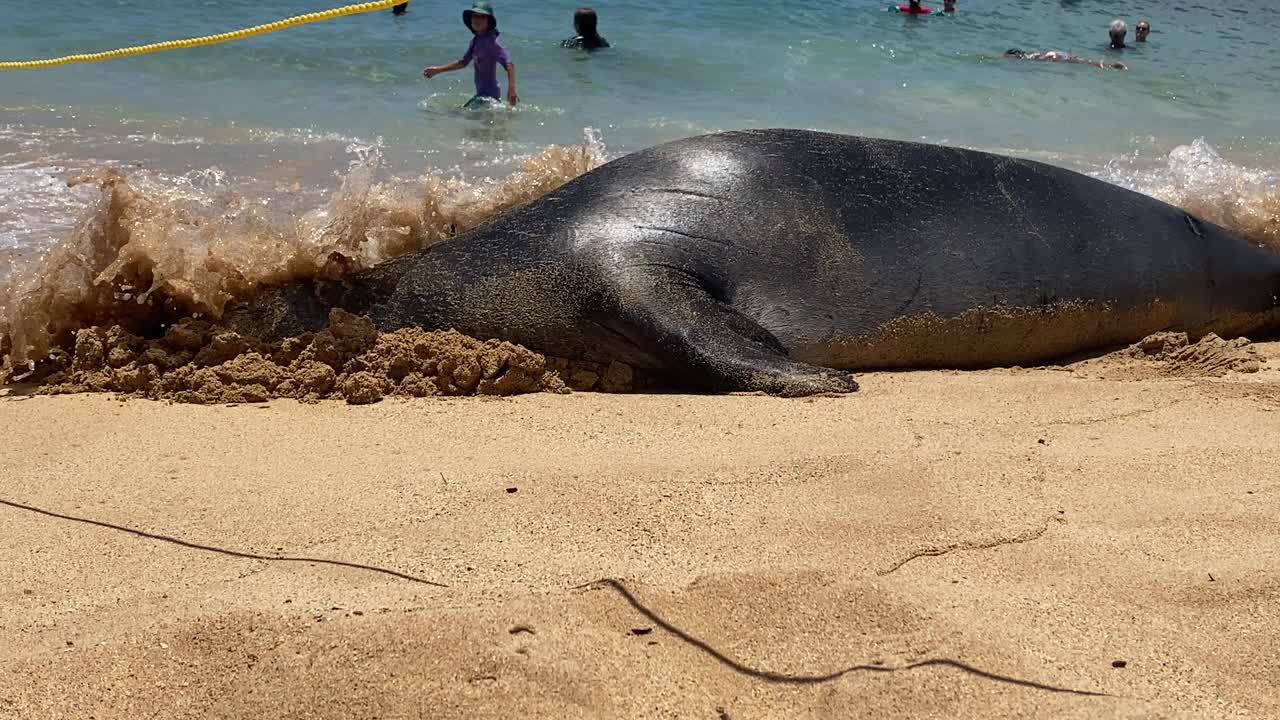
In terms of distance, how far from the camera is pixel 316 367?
4.52m

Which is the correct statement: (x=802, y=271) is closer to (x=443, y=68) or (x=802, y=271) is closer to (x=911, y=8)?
(x=443, y=68)

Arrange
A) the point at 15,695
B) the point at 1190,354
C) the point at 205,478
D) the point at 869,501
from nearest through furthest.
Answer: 1. the point at 15,695
2. the point at 869,501
3. the point at 205,478
4. the point at 1190,354

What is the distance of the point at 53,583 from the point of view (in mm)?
2656

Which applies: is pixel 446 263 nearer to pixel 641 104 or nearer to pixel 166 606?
pixel 166 606

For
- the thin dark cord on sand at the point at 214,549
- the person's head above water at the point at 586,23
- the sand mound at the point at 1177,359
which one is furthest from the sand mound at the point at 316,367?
the person's head above water at the point at 586,23

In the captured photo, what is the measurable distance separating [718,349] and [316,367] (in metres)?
1.53

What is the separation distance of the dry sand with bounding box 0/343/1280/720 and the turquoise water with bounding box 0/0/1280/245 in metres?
4.02

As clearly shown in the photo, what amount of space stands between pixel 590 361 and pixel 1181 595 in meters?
2.59

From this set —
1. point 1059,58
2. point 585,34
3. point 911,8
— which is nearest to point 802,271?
point 585,34

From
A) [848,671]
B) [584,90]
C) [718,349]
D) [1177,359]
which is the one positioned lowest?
[584,90]

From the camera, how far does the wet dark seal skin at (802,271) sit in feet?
15.4

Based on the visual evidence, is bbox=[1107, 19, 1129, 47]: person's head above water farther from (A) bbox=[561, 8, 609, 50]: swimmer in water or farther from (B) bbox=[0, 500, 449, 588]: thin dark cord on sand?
(B) bbox=[0, 500, 449, 588]: thin dark cord on sand

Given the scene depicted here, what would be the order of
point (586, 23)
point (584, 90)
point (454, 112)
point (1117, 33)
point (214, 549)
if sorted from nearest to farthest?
point (214, 549), point (454, 112), point (584, 90), point (586, 23), point (1117, 33)

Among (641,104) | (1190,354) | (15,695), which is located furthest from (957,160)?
(641,104)
